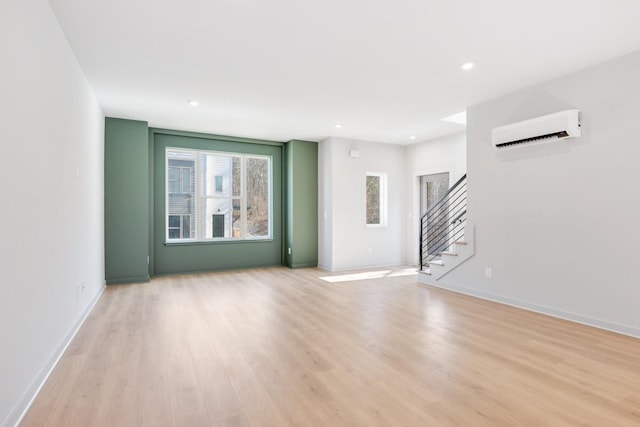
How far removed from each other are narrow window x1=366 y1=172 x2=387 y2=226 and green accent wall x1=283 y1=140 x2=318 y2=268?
119cm

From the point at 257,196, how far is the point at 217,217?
37.4 inches

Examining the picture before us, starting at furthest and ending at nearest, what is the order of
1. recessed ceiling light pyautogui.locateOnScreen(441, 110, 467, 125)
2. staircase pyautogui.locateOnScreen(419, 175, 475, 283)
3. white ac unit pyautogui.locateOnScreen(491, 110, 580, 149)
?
1. recessed ceiling light pyautogui.locateOnScreen(441, 110, 467, 125)
2. staircase pyautogui.locateOnScreen(419, 175, 475, 283)
3. white ac unit pyautogui.locateOnScreen(491, 110, 580, 149)

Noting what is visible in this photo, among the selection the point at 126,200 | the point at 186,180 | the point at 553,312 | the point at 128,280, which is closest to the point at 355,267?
the point at 553,312

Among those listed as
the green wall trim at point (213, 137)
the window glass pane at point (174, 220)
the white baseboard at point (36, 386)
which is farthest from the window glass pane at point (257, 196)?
the white baseboard at point (36, 386)

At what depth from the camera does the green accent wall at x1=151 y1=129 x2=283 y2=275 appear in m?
6.05

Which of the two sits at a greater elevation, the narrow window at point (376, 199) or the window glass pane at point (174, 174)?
the window glass pane at point (174, 174)

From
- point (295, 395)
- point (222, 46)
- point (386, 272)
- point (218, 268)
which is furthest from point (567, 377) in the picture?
point (218, 268)

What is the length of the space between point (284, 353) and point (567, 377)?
2.07m

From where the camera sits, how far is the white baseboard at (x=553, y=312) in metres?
3.17

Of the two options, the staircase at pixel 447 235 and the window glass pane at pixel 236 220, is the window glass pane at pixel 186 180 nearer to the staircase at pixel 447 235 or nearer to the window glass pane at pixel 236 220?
the window glass pane at pixel 236 220

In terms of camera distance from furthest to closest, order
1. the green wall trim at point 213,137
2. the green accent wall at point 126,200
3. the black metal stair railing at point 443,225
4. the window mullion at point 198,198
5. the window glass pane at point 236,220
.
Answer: the window glass pane at point 236,220 < the window mullion at point 198,198 < the black metal stair railing at point 443,225 < the green wall trim at point 213,137 < the green accent wall at point 126,200

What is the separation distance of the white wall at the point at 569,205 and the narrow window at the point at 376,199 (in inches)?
114

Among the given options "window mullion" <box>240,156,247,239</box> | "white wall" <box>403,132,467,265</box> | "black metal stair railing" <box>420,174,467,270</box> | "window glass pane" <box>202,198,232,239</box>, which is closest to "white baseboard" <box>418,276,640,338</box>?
"black metal stair railing" <box>420,174,467,270</box>

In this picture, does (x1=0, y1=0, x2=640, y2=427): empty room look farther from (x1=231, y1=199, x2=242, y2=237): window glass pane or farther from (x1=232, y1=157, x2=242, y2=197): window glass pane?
(x1=231, y1=199, x2=242, y2=237): window glass pane
